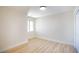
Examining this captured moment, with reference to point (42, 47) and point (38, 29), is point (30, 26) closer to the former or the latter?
point (38, 29)

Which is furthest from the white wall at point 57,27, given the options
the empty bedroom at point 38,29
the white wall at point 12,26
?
the white wall at point 12,26

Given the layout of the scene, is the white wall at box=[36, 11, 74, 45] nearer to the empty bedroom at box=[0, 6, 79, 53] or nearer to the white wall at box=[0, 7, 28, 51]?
the empty bedroom at box=[0, 6, 79, 53]

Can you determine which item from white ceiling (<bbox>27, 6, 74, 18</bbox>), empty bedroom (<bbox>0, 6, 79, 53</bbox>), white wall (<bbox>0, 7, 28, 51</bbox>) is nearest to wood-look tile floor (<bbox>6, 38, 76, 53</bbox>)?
empty bedroom (<bbox>0, 6, 79, 53</bbox>)

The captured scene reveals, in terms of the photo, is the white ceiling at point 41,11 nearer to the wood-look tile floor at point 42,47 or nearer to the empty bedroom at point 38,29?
the empty bedroom at point 38,29

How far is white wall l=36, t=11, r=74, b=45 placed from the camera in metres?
1.24

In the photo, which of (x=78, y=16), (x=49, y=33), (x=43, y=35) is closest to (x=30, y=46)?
(x=43, y=35)

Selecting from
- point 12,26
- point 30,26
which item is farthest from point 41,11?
point 12,26

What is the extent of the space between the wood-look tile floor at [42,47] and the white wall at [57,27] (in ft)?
0.28

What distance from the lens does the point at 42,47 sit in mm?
1308

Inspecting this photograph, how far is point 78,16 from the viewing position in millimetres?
1223

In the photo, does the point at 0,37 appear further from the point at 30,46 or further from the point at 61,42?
the point at 61,42

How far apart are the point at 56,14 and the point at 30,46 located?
2.27 feet
